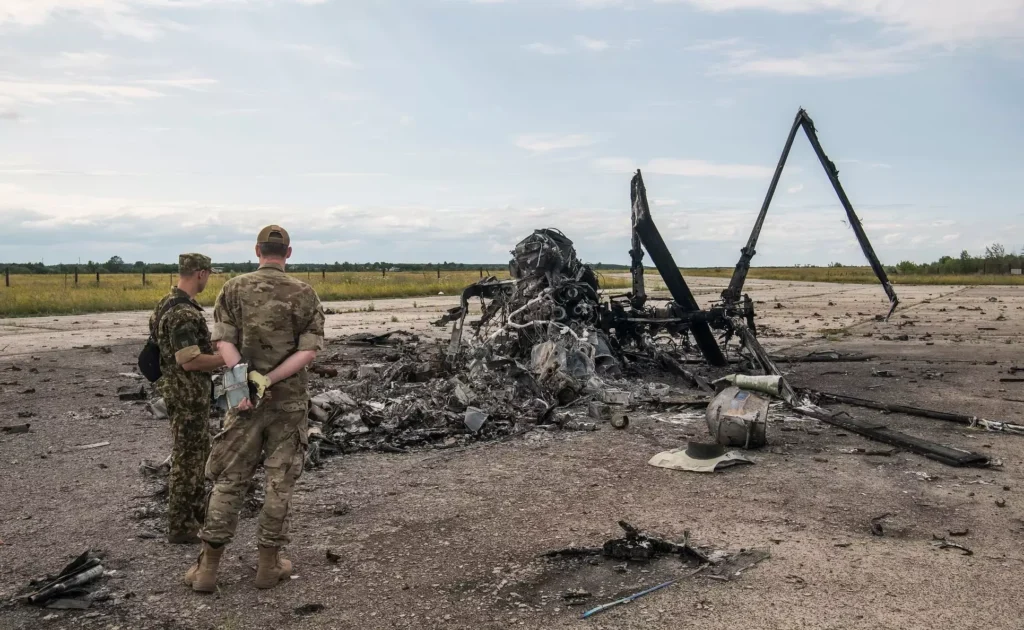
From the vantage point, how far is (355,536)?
5.55 metres

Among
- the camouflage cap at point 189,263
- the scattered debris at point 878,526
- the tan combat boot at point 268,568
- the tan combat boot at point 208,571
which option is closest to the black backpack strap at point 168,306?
the camouflage cap at point 189,263

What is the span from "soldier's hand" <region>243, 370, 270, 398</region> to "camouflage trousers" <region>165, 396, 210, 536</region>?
3.33 feet

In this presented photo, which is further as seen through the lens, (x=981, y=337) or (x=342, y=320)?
(x=342, y=320)

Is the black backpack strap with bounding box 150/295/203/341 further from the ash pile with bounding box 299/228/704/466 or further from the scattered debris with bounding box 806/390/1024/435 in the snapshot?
the scattered debris with bounding box 806/390/1024/435

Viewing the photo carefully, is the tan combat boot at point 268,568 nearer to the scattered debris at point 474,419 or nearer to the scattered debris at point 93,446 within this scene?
the scattered debris at point 474,419

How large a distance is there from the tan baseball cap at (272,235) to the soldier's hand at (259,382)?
2.56 feet

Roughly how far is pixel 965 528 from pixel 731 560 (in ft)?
6.04

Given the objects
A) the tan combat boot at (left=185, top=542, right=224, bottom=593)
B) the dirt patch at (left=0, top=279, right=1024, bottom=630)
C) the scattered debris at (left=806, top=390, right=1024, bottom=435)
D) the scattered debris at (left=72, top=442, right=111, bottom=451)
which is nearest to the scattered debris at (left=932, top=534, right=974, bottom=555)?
the dirt patch at (left=0, top=279, right=1024, bottom=630)

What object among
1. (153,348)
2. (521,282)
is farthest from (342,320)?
(153,348)

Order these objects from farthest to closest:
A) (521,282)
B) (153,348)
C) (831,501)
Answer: (521,282) → (831,501) → (153,348)

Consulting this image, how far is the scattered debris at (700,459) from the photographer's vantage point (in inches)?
282

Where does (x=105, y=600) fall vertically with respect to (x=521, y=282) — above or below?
below

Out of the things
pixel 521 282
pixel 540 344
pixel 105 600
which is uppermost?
pixel 521 282

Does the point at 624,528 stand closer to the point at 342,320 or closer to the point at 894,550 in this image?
the point at 894,550
